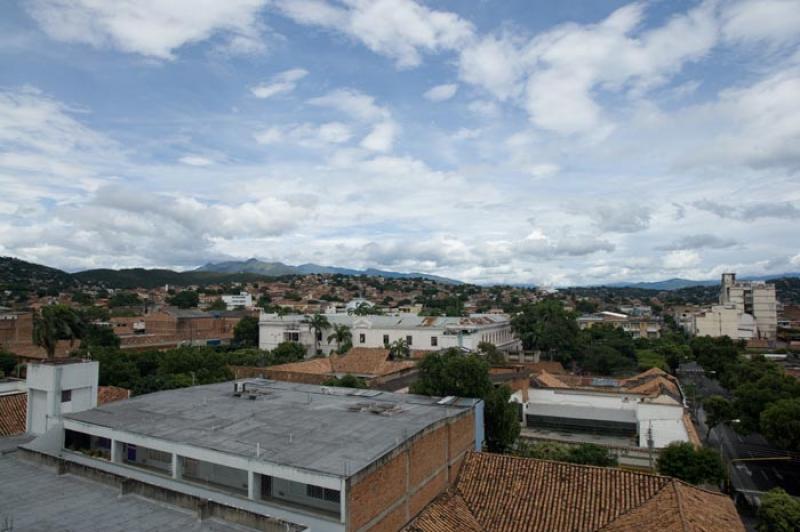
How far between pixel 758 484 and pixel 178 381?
117 ft

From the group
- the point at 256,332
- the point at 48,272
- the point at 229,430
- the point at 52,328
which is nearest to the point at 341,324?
the point at 256,332

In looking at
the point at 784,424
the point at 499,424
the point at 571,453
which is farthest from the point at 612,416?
the point at 499,424

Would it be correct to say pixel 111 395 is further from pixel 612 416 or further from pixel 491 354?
pixel 491 354

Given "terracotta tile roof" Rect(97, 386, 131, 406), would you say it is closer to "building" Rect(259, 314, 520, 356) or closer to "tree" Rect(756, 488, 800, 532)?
"tree" Rect(756, 488, 800, 532)

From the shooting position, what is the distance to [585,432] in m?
33.7

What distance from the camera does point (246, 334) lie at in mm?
77562

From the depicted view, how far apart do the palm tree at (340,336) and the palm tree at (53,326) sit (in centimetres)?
2988

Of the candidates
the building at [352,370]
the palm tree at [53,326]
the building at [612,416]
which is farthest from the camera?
the palm tree at [53,326]

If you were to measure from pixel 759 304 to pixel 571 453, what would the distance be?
4095 inches

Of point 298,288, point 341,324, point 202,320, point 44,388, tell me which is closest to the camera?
point 44,388

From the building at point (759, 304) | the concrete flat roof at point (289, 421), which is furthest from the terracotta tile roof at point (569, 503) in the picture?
the building at point (759, 304)

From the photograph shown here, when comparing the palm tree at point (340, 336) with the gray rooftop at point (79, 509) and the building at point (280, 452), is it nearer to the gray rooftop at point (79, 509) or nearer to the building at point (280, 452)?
the building at point (280, 452)

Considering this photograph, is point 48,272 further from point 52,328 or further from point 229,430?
point 229,430

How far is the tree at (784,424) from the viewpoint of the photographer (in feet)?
90.1
